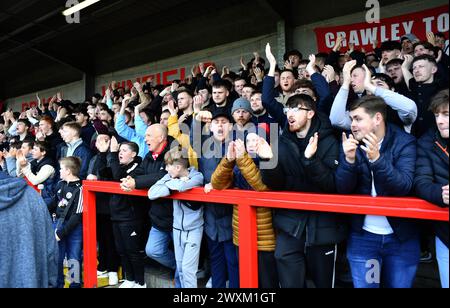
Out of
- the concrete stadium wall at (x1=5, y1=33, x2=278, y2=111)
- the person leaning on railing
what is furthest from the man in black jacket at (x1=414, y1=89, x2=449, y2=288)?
the concrete stadium wall at (x1=5, y1=33, x2=278, y2=111)

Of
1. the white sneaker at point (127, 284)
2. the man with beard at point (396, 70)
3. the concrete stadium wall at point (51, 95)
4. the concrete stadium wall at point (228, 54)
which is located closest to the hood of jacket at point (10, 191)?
the white sneaker at point (127, 284)

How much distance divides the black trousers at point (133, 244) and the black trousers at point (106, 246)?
0.92ft

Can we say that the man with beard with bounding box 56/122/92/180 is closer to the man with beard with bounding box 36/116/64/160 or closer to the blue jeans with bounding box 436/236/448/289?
the man with beard with bounding box 36/116/64/160

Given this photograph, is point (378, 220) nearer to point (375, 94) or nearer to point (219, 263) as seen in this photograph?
point (375, 94)

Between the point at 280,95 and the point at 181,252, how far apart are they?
2262 millimetres

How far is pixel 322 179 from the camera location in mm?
2021

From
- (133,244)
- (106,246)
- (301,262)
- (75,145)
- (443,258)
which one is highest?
(75,145)

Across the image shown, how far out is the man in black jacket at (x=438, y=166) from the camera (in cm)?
179

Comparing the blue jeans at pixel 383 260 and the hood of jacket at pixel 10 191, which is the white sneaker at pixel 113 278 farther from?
the blue jeans at pixel 383 260

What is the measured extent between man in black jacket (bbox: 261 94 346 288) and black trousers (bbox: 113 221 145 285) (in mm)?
1595

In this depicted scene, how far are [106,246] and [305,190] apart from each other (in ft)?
8.12

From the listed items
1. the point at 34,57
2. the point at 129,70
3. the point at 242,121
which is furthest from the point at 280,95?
the point at 34,57

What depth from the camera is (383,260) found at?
6.77ft

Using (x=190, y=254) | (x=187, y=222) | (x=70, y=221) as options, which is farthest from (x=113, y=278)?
(x=187, y=222)
